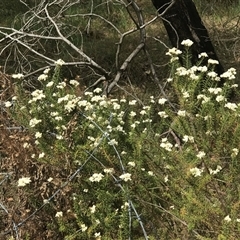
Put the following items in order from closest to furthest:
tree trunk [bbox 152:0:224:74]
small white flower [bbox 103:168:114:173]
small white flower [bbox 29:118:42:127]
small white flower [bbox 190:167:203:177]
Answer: small white flower [bbox 190:167:203:177] → small white flower [bbox 103:168:114:173] → small white flower [bbox 29:118:42:127] → tree trunk [bbox 152:0:224:74]

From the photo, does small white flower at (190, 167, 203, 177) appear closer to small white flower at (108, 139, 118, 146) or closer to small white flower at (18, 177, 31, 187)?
small white flower at (108, 139, 118, 146)

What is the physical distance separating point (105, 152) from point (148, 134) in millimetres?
244

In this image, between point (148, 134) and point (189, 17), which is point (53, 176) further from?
point (189, 17)

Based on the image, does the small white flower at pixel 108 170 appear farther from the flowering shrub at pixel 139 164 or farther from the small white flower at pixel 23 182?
the small white flower at pixel 23 182

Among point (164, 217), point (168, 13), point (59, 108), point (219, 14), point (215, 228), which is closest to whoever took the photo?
point (215, 228)

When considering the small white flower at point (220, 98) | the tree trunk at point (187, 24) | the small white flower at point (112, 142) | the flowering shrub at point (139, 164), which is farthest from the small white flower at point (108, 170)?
the tree trunk at point (187, 24)

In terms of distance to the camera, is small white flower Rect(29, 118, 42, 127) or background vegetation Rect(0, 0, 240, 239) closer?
background vegetation Rect(0, 0, 240, 239)

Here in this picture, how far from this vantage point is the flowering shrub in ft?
7.99

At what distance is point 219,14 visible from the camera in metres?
6.38

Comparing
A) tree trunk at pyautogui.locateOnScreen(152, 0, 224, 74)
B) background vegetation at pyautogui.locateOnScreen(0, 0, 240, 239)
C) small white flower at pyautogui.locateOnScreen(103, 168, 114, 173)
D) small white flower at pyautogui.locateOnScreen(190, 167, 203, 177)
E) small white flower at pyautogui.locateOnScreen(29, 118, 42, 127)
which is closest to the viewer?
small white flower at pyautogui.locateOnScreen(190, 167, 203, 177)

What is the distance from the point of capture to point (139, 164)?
2.62 metres

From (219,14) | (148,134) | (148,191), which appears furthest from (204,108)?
(219,14)

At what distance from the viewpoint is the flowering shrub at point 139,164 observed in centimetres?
244

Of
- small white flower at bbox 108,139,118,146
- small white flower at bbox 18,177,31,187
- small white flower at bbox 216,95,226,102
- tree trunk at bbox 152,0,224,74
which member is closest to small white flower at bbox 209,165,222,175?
small white flower at bbox 216,95,226,102
